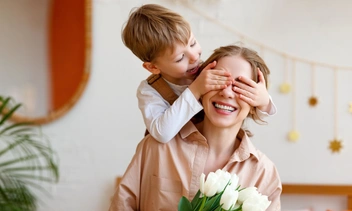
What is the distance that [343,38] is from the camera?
9.02ft

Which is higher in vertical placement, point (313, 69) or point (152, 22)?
point (313, 69)

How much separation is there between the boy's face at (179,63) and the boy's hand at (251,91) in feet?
0.53

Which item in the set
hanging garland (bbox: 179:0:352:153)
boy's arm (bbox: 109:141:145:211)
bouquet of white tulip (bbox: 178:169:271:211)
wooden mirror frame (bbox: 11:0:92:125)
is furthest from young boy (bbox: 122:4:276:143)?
wooden mirror frame (bbox: 11:0:92:125)

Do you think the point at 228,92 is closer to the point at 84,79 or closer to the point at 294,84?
the point at 294,84

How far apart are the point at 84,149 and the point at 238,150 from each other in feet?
5.60

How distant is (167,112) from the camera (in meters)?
1.45

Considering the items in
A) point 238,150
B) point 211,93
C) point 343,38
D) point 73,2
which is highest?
point 73,2

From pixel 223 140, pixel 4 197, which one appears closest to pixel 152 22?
pixel 223 140

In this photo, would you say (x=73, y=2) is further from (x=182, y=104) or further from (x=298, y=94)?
(x=182, y=104)

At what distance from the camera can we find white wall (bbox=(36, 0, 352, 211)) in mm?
2773

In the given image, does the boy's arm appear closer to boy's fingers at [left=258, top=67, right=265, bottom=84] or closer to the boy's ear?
the boy's ear

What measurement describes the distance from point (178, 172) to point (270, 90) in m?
1.45

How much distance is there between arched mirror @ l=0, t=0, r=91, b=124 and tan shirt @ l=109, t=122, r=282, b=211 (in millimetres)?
1642

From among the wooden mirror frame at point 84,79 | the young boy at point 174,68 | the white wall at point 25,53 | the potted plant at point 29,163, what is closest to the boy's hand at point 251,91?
the young boy at point 174,68
